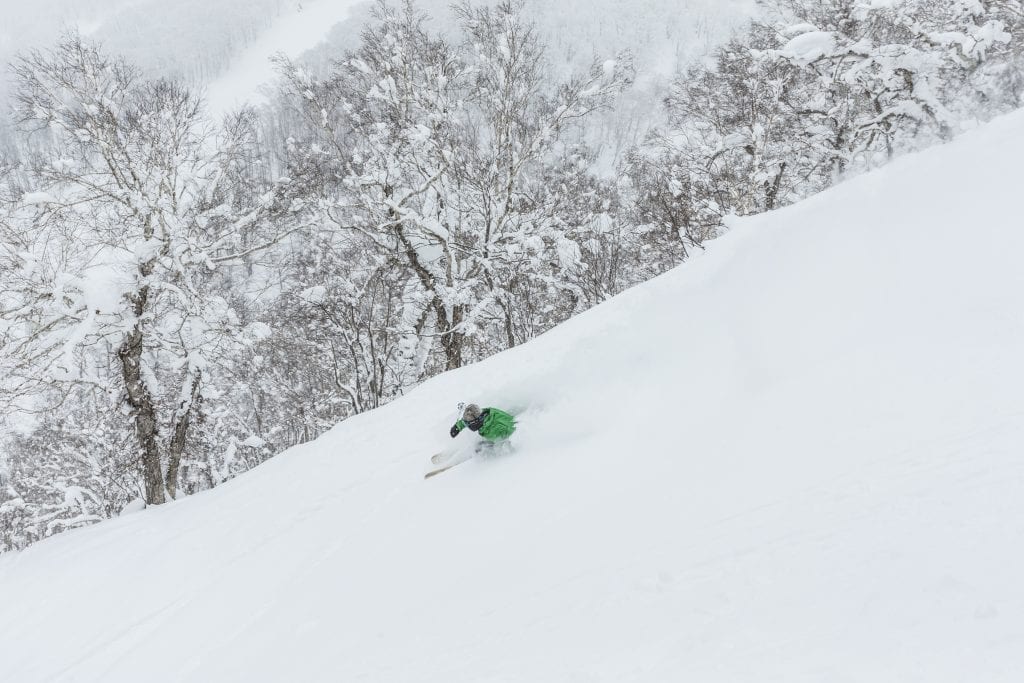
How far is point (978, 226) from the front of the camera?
19.4 ft

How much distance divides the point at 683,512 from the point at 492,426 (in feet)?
9.67

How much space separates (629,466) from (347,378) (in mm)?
17062

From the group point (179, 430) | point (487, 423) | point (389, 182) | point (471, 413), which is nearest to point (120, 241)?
point (179, 430)

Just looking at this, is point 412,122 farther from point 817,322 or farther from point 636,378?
point 817,322

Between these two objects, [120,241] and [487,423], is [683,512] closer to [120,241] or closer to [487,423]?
[487,423]

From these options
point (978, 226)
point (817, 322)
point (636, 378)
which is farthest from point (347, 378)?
point (978, 226)

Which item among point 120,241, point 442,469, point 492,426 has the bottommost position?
point 442,469

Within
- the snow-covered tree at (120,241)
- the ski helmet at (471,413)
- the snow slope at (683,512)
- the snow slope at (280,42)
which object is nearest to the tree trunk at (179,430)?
the snow-covered tree at (120,241)

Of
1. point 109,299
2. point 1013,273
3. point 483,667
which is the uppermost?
point 109,299

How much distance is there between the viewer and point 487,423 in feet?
21.7

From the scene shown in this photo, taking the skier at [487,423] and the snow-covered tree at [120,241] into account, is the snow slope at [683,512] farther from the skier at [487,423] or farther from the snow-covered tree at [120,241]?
the snow-covered tree at [120,241]

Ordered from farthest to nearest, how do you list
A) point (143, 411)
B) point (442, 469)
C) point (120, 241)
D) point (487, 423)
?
point (143, 411)
point (120, 241)
point (442, 469)
point (487, 423)

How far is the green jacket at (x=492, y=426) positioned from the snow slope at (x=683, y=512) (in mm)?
341

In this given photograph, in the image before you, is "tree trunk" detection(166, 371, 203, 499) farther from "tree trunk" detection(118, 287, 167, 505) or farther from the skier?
the skier
